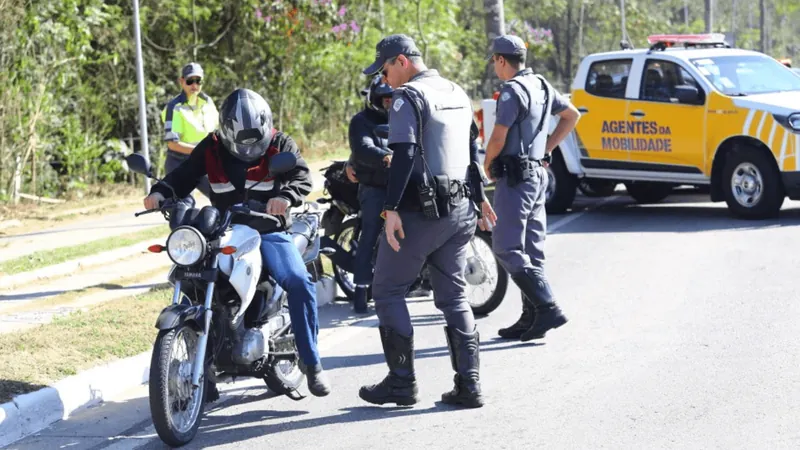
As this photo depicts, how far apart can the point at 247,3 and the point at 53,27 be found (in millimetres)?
4243

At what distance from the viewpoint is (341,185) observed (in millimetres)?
9102

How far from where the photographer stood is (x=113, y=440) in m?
6.07

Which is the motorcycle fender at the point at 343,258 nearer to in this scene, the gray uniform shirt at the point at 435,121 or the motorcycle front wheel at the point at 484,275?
the motorcycle front wheel at the point at 484,275

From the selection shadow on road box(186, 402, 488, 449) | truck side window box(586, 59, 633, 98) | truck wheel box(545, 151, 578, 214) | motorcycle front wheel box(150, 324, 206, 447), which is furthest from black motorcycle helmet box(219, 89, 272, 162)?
truck side window box(586, 59, 633, 98)

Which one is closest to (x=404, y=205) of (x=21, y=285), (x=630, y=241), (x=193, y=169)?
(x=193, y=169)

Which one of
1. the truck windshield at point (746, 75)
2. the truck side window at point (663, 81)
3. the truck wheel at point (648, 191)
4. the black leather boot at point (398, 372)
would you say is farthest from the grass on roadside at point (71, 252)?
the truck windshield at point (746, 75)

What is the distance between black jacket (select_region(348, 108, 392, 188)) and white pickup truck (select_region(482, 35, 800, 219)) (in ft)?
19.2

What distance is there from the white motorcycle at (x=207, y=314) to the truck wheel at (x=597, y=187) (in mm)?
9441

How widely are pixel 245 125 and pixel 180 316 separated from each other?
3.54 feet

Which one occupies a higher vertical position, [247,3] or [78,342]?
[247,3]

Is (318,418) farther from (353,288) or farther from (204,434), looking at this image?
(353,288)

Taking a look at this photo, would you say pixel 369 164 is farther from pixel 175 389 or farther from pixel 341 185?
pixel 175 389

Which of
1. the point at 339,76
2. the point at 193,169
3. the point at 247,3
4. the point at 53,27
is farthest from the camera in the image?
the point at 339,76

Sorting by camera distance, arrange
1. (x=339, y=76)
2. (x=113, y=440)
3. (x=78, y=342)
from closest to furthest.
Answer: (x=113, y=440) < (x=78, y=342) < (x=339, y=76)
